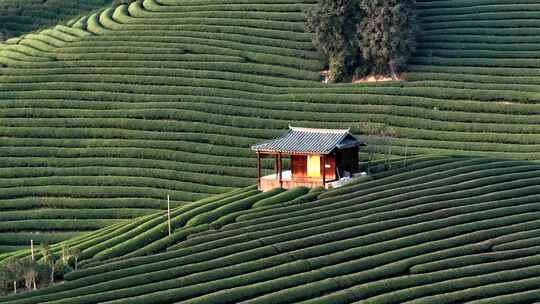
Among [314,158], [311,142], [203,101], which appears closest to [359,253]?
[314,158]

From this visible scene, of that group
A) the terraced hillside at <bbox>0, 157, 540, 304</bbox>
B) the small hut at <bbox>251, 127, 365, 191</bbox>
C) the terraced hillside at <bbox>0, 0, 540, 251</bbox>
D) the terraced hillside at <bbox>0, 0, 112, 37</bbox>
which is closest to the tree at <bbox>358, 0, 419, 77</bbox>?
the terraced hillside at <bbox>0, 0, 540, 251</bbox>

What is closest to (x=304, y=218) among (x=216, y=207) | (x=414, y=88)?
(x=216, y=207)

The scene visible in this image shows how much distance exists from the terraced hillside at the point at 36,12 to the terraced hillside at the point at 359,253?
5814 cm

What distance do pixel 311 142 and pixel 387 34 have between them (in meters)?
23.0

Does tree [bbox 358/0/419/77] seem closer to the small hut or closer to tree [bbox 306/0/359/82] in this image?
tree [bbox 306/0/359/82]

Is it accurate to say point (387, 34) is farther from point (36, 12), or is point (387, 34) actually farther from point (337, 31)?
point (36, 12)

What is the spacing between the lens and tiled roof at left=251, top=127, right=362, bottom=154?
63.2 metres

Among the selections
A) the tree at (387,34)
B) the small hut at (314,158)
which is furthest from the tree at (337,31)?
the small hut at (314,158)

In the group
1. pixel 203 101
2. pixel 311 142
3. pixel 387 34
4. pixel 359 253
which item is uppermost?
pixel 387 34

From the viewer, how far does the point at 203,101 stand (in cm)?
8319

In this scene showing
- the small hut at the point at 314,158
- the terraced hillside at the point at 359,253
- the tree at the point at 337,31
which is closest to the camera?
the terraced hillside at the point at 359,253

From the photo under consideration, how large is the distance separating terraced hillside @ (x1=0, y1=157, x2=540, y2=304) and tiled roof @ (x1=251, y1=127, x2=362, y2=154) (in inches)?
104

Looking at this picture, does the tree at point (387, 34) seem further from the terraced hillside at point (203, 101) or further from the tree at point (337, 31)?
the terraced hillside at point (203, 101)

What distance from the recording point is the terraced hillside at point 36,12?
378 ft
